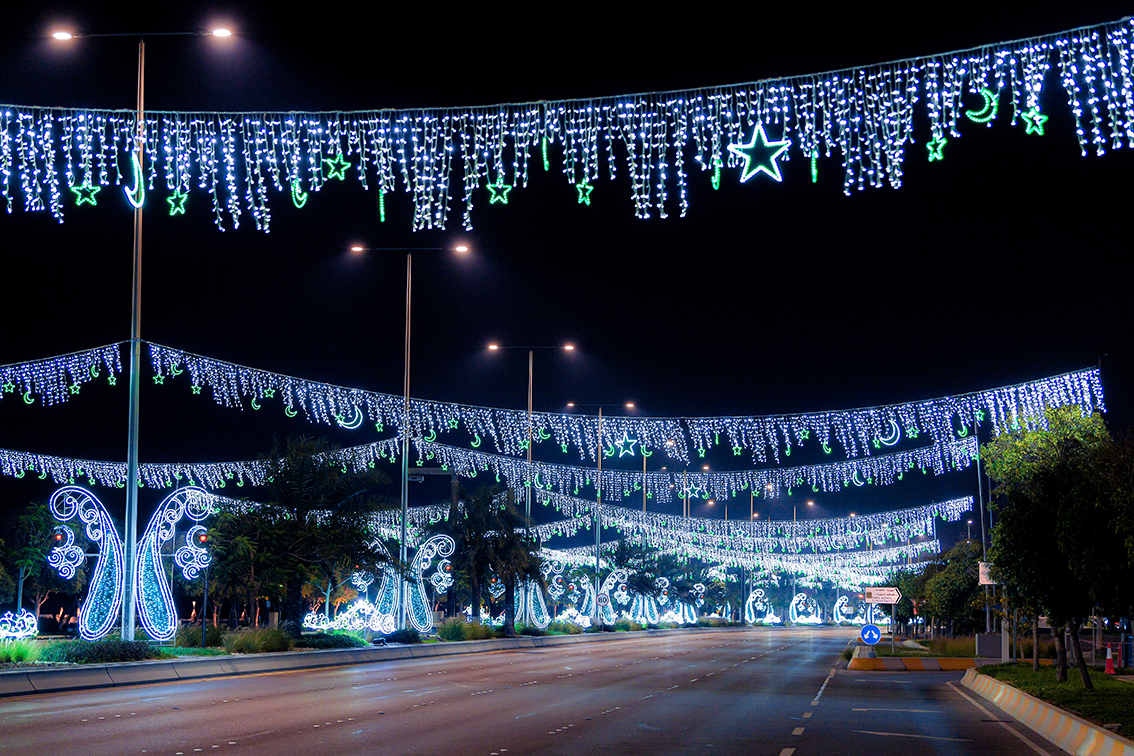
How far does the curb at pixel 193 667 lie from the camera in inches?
855

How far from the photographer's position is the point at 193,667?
26594 millimetres

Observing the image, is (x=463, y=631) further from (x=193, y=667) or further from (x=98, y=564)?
(x=193, y=667)

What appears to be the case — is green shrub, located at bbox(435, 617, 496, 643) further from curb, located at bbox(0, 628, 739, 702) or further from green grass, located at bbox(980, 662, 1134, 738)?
green grass, located at bbox(980, 662, 1134, 738)

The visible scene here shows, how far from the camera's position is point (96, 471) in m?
51.5

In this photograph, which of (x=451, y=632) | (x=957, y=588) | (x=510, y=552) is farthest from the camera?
(x=510, y=552)

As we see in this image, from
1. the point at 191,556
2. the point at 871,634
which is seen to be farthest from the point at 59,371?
the point at 871,634

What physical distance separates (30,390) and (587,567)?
48.4 metres

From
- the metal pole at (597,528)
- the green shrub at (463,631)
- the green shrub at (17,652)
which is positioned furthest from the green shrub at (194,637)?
the metal pole at (597,528)

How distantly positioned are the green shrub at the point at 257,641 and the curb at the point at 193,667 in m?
0.92

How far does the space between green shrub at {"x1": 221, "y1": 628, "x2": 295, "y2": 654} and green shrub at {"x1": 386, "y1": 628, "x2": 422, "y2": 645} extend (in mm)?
6729

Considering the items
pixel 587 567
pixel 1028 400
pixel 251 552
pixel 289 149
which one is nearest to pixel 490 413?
pixel 251 552

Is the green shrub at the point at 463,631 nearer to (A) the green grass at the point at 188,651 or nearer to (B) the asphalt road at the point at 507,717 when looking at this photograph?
(A) the green grass at the point at 188,651

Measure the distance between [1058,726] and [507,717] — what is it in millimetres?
7748

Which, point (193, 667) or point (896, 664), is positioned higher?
point (193, 667)
